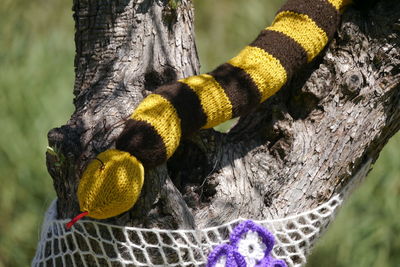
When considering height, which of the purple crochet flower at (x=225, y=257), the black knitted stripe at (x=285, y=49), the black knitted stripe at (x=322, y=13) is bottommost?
the purple crochet flower at (x=225, y=257)

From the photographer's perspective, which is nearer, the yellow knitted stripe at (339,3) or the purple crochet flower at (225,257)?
the purple crochet flower at (225,257)

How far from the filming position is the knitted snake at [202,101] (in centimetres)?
129


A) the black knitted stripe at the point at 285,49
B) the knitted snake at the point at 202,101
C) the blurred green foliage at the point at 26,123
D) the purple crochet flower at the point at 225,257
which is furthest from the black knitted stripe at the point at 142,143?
the blurred green foliage at the point at 26,123

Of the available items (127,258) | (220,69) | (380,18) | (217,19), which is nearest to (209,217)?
(127,258)

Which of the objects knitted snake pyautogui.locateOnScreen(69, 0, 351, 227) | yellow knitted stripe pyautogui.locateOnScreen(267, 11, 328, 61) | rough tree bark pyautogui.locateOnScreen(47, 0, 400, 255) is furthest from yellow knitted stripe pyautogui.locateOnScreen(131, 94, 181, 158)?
yellow knitted stripe pyautogui.locateOnScreen(267, 11, 328, 61)

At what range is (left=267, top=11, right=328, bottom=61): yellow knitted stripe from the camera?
1583 mm

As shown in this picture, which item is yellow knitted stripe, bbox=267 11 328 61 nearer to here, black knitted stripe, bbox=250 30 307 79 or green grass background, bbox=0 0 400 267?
black knitted stripe, bbox=250 30 307 79

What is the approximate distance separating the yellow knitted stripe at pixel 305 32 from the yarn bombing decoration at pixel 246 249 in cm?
44

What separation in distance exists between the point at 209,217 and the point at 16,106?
7.35ft

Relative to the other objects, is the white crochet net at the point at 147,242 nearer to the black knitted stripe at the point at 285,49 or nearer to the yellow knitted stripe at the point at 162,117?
the yellow knitted stripe at the point at 162,117

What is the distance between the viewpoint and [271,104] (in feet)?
5.45

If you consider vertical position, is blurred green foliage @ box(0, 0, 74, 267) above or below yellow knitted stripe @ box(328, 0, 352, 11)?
below

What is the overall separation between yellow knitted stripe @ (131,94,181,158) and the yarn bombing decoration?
26 cm

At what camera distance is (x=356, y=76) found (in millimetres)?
1594
